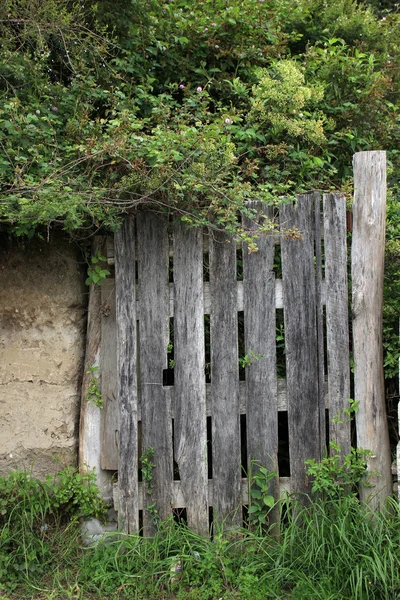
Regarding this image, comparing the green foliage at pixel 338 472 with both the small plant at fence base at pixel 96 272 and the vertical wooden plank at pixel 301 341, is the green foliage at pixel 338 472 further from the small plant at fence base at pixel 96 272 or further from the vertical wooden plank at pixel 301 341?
the small plant at fence base at pixel 96 272

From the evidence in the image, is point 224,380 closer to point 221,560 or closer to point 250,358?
point 250,358

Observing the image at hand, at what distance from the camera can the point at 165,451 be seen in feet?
11.9

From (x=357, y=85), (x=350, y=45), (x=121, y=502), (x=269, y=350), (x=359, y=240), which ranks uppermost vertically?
(x=350, y=45)

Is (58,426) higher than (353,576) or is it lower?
higher

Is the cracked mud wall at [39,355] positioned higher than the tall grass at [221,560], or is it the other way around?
the cracked mud wall at [39,355]

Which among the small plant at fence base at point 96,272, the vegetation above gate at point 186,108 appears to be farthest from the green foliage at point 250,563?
the small plant at fence base at point 96,272

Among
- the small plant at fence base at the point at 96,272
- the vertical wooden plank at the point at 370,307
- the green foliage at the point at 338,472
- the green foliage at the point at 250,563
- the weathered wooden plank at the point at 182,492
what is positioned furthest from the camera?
the small plant at fence base at the point at 96,272

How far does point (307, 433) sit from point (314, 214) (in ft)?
4.10

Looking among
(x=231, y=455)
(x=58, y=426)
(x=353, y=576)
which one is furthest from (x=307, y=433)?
(x=58, y=426)

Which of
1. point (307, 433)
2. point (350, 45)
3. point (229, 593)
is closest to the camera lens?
point (229, 593)

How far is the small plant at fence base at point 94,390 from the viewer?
381cm

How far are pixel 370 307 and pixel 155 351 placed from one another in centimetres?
126

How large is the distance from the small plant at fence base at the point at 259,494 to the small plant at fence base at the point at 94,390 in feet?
3.28

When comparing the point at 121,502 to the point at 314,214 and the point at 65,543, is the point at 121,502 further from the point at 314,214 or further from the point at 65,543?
the point at 314,214
